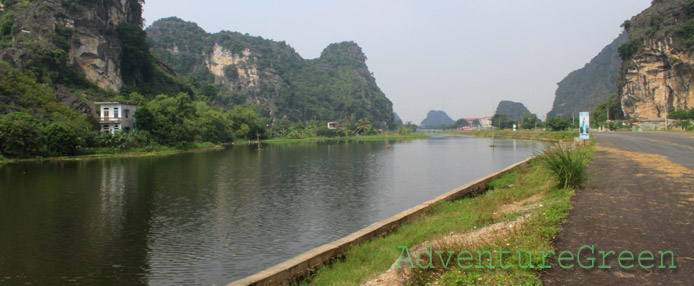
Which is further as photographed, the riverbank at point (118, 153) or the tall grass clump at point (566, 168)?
the riverbank at point (118, 153)

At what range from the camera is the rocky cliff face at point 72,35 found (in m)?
56.4

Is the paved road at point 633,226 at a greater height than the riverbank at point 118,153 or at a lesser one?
greater

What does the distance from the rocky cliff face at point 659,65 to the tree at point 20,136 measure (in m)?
97.1

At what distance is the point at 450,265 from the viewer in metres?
6.04

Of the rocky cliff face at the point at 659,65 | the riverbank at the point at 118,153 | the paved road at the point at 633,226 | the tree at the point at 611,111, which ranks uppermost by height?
the rocky cliff face at the point at 659,65

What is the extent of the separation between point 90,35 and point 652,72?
341 ft

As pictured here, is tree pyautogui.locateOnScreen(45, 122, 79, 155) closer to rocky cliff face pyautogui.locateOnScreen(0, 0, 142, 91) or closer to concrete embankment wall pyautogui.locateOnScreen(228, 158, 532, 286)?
rocky cliff face pyautogui.locateOnScreen(0, 0, 142, 91)

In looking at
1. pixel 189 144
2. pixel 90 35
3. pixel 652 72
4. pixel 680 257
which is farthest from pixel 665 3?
pixel 90 35

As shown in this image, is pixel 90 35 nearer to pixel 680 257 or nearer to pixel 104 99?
pixel 104 99

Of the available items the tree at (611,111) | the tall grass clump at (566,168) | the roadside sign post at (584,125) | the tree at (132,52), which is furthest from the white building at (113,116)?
the tree at (611,111)

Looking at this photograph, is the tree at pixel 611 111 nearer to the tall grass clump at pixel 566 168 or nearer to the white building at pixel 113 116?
the tall grass clump at pixel 566 168

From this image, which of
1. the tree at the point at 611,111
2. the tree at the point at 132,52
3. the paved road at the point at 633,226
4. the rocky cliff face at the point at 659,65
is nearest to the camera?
the paved road at the point at 633,226

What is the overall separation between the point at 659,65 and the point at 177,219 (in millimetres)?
92855

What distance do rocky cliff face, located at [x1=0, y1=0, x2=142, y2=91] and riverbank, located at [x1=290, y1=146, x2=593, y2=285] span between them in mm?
62864
